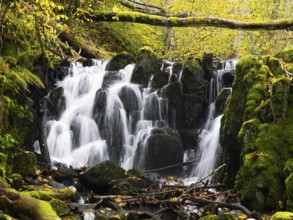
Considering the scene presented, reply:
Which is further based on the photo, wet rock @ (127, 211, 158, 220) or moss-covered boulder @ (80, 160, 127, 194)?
moss-covered boulder @ (80, 160, 127, 194)

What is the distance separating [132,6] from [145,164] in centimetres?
827

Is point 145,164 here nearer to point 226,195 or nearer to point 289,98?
point 226,195

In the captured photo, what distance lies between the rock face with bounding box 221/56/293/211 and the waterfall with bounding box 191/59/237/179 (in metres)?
1.78

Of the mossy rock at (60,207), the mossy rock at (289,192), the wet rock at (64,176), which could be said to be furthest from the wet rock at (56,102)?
the mossy rock at (289,192)

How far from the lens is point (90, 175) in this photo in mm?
8414

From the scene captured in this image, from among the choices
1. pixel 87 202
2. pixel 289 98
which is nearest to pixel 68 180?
pixel 87 202

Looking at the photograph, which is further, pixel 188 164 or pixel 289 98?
pixel 188 164

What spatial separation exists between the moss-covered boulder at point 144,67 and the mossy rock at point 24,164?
22.1 feet

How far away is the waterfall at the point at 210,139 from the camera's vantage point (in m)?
11.1

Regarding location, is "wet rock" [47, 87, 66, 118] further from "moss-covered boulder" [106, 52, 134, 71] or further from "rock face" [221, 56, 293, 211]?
"rock face" [221, 56, 293, 211]

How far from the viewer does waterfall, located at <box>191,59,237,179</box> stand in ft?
36.4

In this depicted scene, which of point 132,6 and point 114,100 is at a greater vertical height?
point 132,6

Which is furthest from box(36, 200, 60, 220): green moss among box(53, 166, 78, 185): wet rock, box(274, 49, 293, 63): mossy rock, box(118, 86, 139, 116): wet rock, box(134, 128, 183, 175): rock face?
box(274, 49, 293, 63): mossy rock

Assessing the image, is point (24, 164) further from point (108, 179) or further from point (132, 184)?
point (132, 184)
